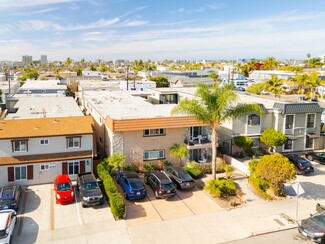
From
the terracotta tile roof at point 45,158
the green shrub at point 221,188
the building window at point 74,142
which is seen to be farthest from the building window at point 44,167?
the green shrub at point 221,188

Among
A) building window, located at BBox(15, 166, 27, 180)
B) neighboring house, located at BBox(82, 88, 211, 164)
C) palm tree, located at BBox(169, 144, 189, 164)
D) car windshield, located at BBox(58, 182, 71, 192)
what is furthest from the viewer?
palm tree, located at BBox(169, 144, 189, 164)

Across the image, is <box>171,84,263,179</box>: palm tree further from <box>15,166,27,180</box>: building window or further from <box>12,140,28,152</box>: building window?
<box>15,166,27,180</box>: building window

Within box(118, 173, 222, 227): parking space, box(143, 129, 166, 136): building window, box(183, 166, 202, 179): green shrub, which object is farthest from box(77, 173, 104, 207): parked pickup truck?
box(183, 166, 202, 179): green shrub

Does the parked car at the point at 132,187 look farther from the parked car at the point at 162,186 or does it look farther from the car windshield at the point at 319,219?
the car windshield at the point at 319,219

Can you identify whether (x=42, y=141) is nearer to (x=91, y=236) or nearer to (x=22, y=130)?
(x=22, y=130)

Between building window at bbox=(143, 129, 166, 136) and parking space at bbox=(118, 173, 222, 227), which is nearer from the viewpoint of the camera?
parking space at bbox=(118, 173, 222, 227)

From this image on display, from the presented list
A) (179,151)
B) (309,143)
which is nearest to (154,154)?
(179,151)
